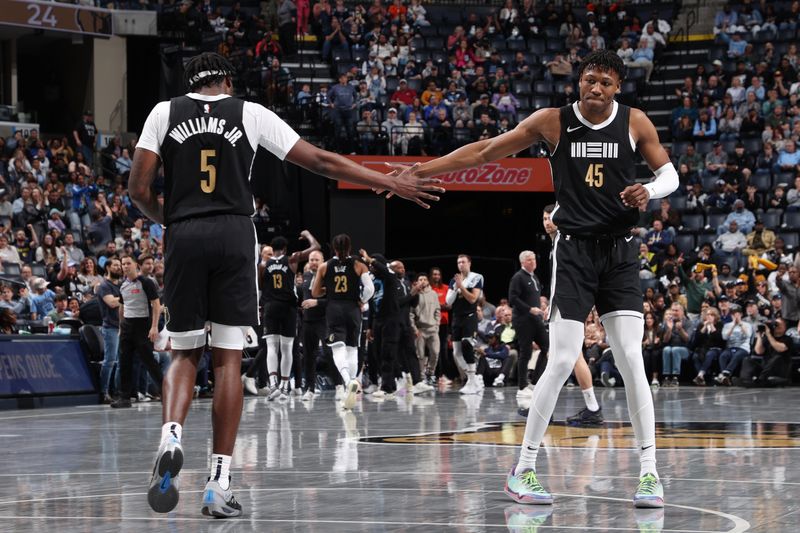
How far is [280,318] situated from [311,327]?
1.50ft

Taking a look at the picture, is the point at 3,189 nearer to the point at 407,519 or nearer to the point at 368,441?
the point at 368,441

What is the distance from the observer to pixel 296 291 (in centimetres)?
1862

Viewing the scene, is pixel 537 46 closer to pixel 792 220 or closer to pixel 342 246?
pixel 792 220

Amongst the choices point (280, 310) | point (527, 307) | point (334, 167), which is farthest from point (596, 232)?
point (280, 310)

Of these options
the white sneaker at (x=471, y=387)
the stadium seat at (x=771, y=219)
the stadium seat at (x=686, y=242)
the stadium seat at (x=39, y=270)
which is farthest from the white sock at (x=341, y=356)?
the stadium seat at (x=771, y=219)

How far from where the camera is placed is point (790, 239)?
23500mm

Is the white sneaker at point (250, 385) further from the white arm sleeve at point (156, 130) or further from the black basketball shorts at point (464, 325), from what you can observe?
the white arm sleeve at point (156, 130)

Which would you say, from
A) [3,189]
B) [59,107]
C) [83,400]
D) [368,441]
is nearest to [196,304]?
[368,441]

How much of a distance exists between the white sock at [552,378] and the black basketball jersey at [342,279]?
9.37 meters

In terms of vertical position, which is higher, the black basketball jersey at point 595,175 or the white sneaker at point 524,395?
the black basketball jersey at point 595,175

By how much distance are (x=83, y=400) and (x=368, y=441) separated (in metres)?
8.24

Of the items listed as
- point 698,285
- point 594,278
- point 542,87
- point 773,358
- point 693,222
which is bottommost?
point 773,358

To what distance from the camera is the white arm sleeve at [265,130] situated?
20.6 ft

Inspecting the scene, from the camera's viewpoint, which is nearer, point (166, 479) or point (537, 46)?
point (166, 479)
